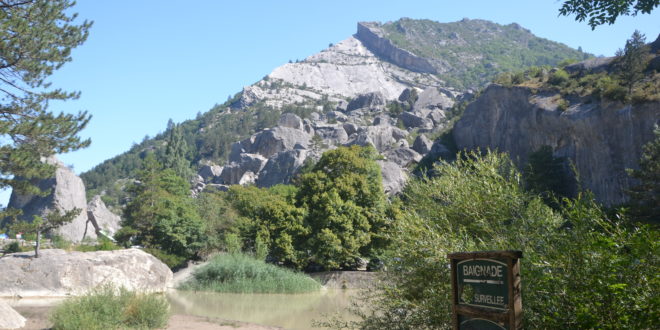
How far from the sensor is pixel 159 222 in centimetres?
3203

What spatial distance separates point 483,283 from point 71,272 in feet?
69.3

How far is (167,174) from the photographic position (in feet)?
165

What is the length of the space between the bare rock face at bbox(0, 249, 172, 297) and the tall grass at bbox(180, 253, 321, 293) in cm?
217

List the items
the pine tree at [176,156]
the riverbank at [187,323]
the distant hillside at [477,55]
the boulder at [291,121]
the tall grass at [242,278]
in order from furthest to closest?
the distant hillside at [477,55] < the boulder at [291,121] < the pine tree at [176,156] < the tall grass at [242,278] < the riverbank at [187,323]

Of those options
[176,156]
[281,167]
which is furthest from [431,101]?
[176,156]

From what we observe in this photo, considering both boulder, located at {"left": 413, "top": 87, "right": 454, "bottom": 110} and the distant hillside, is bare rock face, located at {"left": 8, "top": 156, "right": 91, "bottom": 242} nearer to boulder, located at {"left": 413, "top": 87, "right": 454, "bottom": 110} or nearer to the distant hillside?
boulder, located at {"left": 413, "top": 87, "right": 454, "bottom": 110}

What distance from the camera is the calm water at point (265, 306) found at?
52.8 feet

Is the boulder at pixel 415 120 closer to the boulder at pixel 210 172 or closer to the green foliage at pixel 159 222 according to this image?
the boulder at pixel 210 172

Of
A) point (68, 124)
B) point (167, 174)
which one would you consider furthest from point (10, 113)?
point (167, 174)

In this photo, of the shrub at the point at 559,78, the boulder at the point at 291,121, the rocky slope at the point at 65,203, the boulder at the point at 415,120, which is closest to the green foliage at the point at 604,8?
the shrub at the point at 559,78

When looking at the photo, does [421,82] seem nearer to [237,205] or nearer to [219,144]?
[219,144]

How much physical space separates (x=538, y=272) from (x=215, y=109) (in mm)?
169604

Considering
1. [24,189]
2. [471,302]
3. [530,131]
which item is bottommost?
[471,302]

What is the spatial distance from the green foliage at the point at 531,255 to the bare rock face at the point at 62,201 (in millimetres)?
57838
